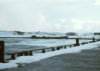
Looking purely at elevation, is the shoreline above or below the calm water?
above

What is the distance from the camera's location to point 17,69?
8.55 meters

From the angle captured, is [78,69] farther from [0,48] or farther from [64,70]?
[0,48]

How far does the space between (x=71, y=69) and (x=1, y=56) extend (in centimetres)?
469

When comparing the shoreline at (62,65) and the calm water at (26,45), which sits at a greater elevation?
the shoreline at (62,65)

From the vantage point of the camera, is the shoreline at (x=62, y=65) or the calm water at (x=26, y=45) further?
the calm water at (x=26, y=45)

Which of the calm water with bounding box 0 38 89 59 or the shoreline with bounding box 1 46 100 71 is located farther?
the calm water with bounding box 0 38 89 59

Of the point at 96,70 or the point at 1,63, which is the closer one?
the point at 96,70

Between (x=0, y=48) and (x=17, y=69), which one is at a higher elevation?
(x=0, y=48)

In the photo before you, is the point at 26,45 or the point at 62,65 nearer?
the point at 62,65

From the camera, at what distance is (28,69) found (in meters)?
8.55

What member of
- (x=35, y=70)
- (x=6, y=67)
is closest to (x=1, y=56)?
(x=6, y=67)

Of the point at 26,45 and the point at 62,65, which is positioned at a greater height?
the point at 62,65

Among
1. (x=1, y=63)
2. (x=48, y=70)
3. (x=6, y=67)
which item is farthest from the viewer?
(x=1, y=63)

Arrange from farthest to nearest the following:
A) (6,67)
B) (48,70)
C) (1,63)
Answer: (1,63), (6,67), (48,70)
